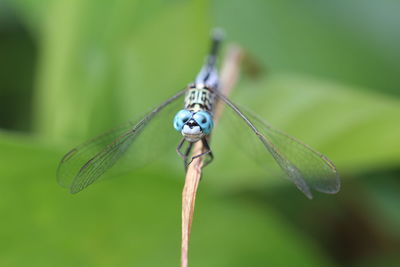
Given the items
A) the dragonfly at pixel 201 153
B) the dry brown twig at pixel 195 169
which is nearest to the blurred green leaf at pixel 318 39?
the dry brown twig at pixel 195 169

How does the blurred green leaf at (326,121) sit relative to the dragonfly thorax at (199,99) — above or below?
above

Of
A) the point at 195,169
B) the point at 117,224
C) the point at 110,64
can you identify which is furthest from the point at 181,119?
the point at 110,64

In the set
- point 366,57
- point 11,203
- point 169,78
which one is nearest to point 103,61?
point 169,78

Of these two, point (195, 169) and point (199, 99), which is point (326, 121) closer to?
point (199, 99)

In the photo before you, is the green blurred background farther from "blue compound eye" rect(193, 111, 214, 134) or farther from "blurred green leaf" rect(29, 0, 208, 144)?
"blue compound eye" rect(193, 111, 214, 134)

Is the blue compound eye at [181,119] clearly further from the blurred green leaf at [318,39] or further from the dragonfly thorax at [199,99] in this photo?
the blurred green leaf at [318,39]

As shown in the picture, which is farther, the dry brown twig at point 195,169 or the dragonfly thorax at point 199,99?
the dragonfly thorax at point 199,99

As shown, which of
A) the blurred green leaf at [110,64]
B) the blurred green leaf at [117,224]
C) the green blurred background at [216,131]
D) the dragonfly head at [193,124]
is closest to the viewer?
the dragonfly head at [193,124]
